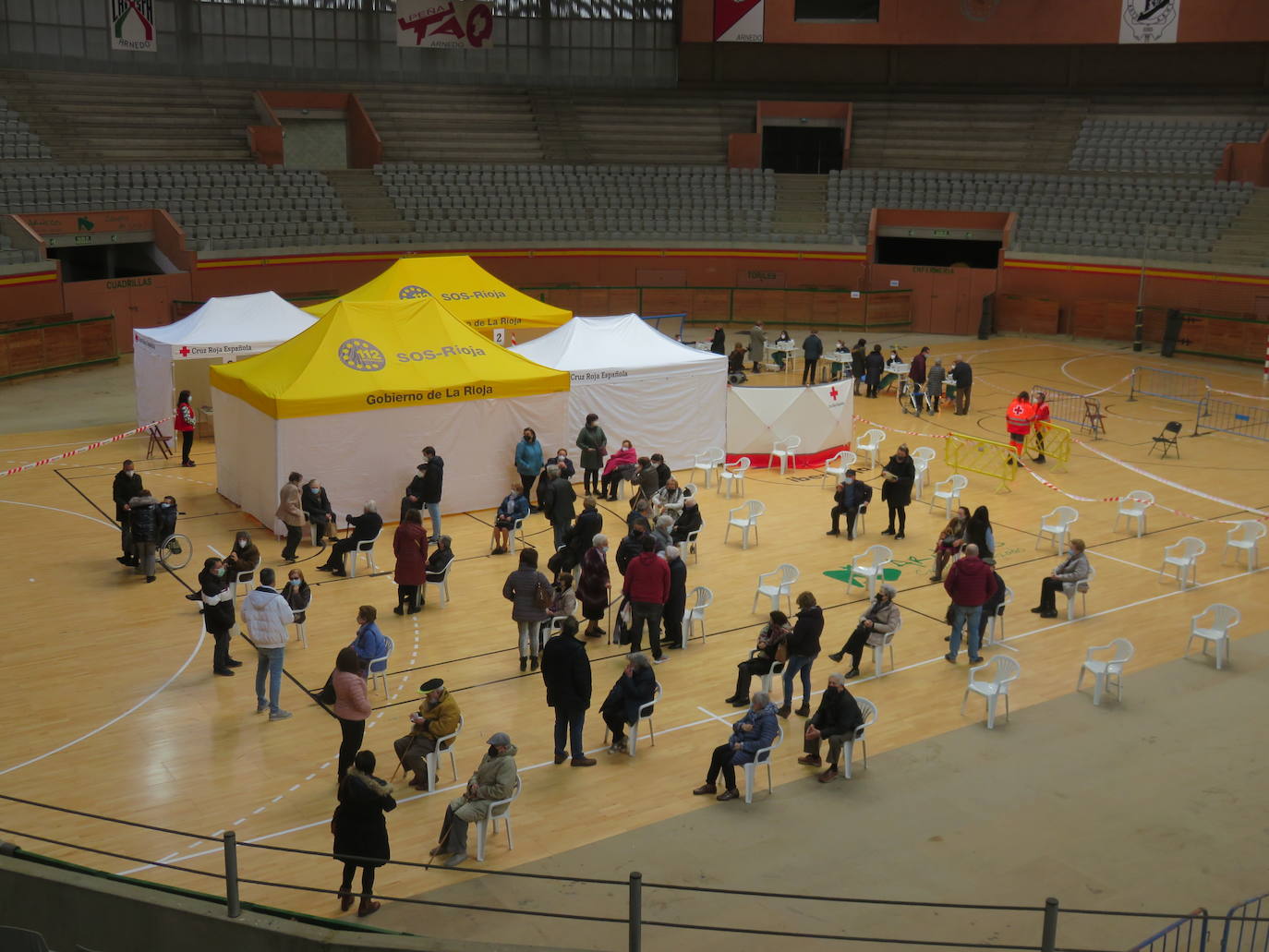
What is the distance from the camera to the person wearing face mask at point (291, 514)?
61.4ft

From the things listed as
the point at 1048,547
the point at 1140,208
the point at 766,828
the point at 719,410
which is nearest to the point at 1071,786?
the point at 766,828

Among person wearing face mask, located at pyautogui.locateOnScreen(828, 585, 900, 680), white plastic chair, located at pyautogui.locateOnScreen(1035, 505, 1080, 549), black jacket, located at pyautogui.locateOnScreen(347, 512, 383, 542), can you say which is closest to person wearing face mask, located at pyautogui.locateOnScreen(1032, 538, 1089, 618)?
white plastic chair, located at pyautogui.locateOnScreen(1035, 505, 1080, 549)

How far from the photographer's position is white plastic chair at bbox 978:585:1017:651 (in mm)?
16172

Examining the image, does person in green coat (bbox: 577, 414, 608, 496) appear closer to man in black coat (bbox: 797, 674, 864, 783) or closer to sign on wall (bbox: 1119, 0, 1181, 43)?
man in black coat (bbox: 797, 674, 864, 783)

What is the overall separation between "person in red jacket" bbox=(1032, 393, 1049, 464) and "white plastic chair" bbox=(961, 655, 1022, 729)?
11155 millimetres

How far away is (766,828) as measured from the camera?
11.7m

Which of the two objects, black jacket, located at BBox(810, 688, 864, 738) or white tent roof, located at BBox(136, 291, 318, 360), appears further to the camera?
white tent roof, located at BBox(136, 291, 318, 360)

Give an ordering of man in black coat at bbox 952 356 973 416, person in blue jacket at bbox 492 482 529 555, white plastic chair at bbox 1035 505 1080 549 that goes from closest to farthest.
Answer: person in blue jacket at bbox 492 482 529 555 < white plastic chair at bbox 1035 505 1080 549 < man in black coat at bbox 952 356 973 416

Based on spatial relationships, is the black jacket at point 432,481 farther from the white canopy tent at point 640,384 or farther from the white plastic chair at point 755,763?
the white plastic chair at point 755,763

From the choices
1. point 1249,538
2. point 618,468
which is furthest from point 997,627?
point 618,468

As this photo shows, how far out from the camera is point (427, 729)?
12211 millimetres

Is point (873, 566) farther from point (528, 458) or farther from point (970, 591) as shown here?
point (528, 458)

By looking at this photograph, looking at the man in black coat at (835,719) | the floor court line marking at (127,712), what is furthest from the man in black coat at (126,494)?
the man in black coat at (835,719)

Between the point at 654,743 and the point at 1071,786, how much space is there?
420cm
